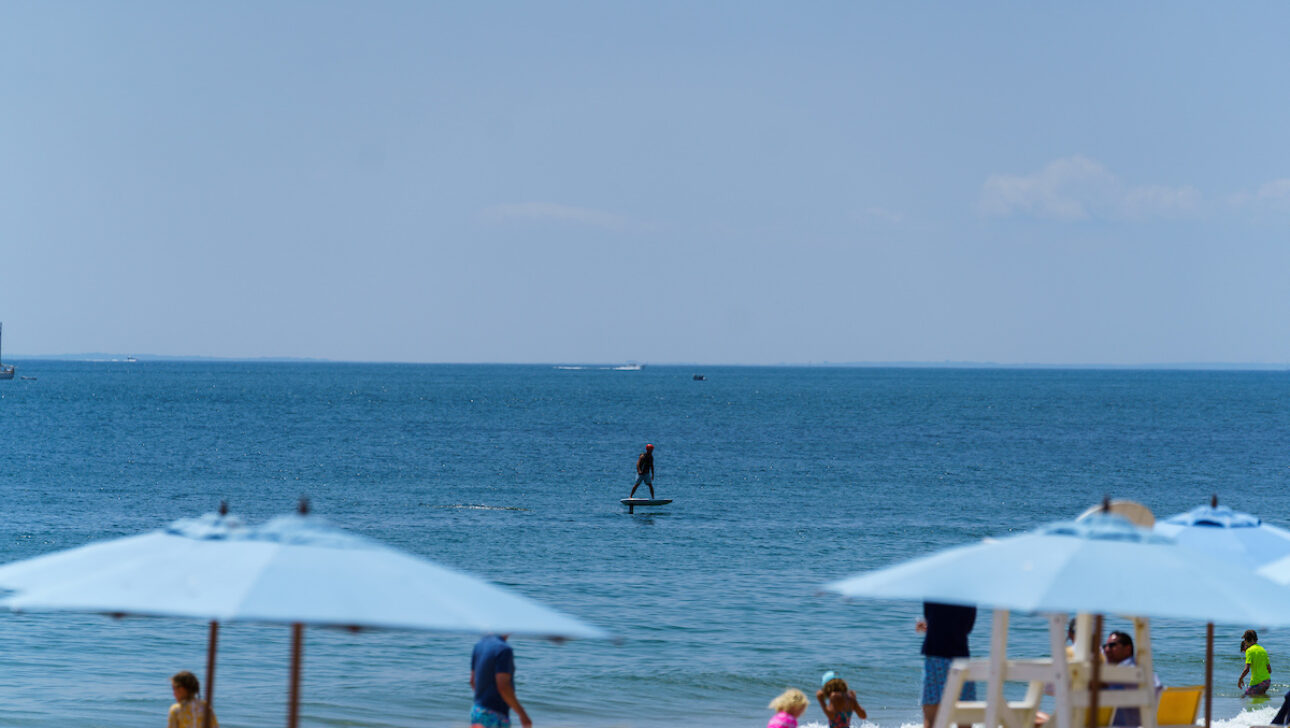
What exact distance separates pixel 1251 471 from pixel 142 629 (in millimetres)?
53311

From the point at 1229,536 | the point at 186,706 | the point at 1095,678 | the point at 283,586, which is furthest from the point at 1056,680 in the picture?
the point at 186,706

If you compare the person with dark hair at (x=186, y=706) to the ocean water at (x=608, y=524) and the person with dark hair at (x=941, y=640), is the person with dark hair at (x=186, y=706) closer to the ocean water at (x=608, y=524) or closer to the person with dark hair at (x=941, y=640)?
the person with dark hair at (x=941, y=640)

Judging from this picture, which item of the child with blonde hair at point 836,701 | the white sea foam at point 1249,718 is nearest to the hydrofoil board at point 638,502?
the white sea foam at point 1249,718

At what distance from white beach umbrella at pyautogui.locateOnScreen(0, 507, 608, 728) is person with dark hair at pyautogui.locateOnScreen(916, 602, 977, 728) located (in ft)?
14.6

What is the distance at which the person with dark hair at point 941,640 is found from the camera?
10.4 meters

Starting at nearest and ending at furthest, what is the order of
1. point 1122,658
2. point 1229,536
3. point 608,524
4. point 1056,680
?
point 1056,680 → point 1122,658 → point 1229,536 → point 608,524

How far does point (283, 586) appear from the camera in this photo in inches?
252

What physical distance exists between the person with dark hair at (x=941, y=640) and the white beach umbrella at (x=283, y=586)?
4.44 meters

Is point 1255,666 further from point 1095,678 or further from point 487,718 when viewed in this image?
point 487,718

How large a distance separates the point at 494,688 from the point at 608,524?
98.9 ft

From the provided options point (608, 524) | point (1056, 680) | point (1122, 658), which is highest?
point (1056, 680)

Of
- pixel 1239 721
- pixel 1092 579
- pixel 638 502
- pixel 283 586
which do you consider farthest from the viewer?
pixel 638 502

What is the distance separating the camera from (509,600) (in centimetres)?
694

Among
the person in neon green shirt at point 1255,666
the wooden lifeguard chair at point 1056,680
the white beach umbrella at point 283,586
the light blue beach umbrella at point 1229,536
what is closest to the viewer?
the white beach umbrella at point 283,586
